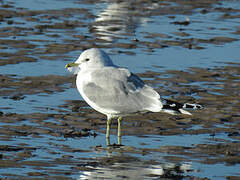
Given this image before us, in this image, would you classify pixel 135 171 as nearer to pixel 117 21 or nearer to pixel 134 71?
pixel 134 71

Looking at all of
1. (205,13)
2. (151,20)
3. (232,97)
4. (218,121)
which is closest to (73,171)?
(218,121)

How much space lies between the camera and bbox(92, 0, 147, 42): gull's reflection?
15016 millimetres

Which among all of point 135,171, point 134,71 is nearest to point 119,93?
point 135,171

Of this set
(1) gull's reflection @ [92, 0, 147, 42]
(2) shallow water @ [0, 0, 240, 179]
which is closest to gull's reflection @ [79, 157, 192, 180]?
(2) shallow water @ [0, 0, 240, 179]

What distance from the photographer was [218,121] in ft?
29.5

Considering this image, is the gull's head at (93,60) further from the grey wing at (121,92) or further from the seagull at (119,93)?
the grey wing at (121,92)

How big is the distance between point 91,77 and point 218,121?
6.40 feet

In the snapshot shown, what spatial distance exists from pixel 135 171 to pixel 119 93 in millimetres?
1483

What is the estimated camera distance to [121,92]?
8.08m

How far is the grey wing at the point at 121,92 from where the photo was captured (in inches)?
316

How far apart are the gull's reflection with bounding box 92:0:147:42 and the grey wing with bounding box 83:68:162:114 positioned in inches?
242

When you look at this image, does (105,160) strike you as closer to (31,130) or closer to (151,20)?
(31,130)

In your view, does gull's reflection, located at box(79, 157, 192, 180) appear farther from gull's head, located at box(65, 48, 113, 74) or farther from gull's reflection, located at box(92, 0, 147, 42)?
gull's reflection, located at box(92, 0, 147, 42)

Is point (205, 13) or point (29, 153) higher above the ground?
point (205, 13)
